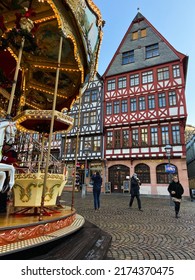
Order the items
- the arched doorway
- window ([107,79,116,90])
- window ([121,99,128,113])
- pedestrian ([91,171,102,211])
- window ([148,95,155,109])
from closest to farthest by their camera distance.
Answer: pedestrian ([91,171,102,211]) → window ([148,95,155,109]) → the arched doorway → window ([121,99,128,113]) → window ([107,79,116,90])

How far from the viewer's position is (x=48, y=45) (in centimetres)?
631

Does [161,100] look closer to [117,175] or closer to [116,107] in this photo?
[116,107]

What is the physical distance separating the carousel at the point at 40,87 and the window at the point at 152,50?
19.6 m

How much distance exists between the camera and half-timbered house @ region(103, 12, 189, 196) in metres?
20.6

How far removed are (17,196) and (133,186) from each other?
21.9 feet

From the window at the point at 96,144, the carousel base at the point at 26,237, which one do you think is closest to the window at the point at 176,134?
the window at the point at 96,144

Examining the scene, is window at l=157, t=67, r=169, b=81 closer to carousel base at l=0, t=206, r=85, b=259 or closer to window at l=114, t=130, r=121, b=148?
window at l=114, t=130, r=121, b=148

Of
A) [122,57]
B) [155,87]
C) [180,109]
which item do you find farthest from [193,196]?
[122,57]

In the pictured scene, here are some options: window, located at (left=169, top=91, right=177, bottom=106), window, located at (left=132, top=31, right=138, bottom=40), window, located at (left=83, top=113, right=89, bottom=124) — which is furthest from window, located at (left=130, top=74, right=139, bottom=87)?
window, located at (left=83, top=113, right=89, bottom=124)

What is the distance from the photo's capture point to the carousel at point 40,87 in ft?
11.2

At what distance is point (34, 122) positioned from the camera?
6.36 metres

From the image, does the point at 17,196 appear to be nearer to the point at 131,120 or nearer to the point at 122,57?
the point at 131,120

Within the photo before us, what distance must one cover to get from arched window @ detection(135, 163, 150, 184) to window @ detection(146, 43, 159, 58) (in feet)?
47.5

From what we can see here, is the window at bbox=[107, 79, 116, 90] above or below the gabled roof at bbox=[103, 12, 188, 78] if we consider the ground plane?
below
